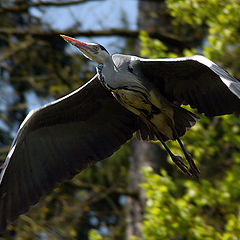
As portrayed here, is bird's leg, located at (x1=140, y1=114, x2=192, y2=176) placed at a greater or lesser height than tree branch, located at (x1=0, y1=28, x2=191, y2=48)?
greater

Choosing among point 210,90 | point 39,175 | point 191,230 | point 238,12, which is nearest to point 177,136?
point 210,90

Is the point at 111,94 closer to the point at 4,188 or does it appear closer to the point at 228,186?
the point at 4,188

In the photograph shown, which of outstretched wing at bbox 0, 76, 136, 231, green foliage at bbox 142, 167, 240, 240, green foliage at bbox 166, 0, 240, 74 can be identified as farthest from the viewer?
green foliage at bbox 166, 0, 240, 74

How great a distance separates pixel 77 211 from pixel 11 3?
11.0ft

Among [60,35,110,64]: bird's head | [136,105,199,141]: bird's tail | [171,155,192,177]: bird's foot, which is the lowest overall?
[171,155,192,177]: bird's foot

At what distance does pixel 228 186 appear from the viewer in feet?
24.7

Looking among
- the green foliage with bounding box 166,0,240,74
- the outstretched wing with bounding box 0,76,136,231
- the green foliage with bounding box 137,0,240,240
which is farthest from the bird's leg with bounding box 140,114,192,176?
the green foliage with bounding box 166,0,240,74

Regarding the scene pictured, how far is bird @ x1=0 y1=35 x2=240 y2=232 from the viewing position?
5.36 metres

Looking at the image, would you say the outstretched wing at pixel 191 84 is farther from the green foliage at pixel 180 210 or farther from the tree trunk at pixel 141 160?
the tree trunk at pixel 141 160

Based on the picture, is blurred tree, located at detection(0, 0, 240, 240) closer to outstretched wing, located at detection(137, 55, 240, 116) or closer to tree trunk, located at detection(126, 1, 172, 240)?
tree trunk, located at detection(126, 1, 172, 240)

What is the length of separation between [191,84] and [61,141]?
144cm

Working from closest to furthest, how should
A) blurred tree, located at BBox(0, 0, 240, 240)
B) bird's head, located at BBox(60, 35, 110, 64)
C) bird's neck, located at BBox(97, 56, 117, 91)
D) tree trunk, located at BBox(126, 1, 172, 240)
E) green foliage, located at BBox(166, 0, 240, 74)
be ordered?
bird's neck, located at BBox(97, 56, 117, 91)
bird's head, located at BBox(60, 35, 110, 64)
blurred tree, located at BBox(0, 0, 240, 240)
green foliage, located at BBox(166, 0, 240, 74)
tree trunk, located at BBox(126, 1, 172, 240)

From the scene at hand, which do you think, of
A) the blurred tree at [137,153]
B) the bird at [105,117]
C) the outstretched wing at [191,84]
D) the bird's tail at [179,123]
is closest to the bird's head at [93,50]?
the bird at [105,117]

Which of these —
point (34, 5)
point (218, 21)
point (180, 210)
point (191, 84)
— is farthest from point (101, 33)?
point (191, 84)
